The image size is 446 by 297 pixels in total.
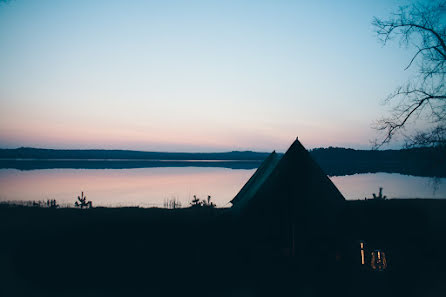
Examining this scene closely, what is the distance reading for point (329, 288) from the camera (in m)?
7.41

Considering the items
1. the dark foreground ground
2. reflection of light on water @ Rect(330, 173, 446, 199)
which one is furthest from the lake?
the dark foreground ground

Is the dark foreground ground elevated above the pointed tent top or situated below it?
below

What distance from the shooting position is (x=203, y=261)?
883 cm

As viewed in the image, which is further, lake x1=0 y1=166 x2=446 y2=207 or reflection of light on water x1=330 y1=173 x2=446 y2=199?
reflection of light on water x1=330 y1=173 x2=446 y2=199

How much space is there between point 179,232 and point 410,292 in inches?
A: 307

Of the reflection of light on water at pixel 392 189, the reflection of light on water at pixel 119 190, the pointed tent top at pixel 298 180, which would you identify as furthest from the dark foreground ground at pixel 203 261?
the reflection of light on water at pixel 392 189

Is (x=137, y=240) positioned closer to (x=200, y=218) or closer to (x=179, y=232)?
(x=179, y=232)

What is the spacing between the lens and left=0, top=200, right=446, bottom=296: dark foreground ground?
24.1 feet

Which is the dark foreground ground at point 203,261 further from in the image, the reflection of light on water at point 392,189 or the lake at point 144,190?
the reflection of light on water at point 392,189

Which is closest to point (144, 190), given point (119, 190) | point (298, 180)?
point (119, 190)

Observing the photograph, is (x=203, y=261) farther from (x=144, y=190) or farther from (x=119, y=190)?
(x=119, y=190)

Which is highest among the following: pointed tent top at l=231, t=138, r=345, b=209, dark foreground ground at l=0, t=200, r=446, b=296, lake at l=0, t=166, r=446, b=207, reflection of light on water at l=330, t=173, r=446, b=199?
pointed tent top at l=231, t=138, r=345, b=209

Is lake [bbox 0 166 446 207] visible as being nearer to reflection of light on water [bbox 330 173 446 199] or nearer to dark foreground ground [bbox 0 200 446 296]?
reflection of light on water [bbox 330 173 446 199]

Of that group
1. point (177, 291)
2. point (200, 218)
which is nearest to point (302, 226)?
point (177, 291)
